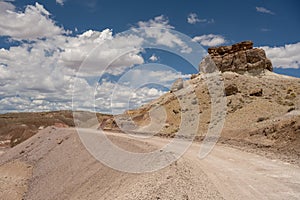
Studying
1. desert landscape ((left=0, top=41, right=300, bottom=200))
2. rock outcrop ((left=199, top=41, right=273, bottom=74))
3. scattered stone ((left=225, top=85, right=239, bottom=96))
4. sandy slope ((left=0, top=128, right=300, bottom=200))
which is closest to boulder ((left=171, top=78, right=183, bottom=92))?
desert landscape ((left=0, top=41, right=300, bottom=200))

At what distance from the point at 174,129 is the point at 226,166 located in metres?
21.9

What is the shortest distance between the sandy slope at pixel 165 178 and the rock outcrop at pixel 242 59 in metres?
41.6

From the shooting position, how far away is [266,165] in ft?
44.8

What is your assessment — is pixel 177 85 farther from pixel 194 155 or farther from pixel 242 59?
pixel 194 155

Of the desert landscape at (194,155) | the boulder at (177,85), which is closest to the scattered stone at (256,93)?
the desert landscape at (194,155)

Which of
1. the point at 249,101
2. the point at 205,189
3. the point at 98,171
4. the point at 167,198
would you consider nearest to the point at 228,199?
the point at 205,189

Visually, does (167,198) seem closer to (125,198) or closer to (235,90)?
(125,198)

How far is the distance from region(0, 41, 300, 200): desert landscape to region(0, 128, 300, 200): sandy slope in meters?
0.03

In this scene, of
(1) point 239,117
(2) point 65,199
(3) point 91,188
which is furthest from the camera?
(1) point 239,117

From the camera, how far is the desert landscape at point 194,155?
9.84 m

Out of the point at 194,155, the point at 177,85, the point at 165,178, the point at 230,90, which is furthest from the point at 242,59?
the point at 165,178

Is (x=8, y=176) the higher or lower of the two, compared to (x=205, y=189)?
lower

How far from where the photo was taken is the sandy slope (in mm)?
9117

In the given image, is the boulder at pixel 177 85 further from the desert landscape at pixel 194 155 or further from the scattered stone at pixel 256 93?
the scattered stone at pixel 256 93
